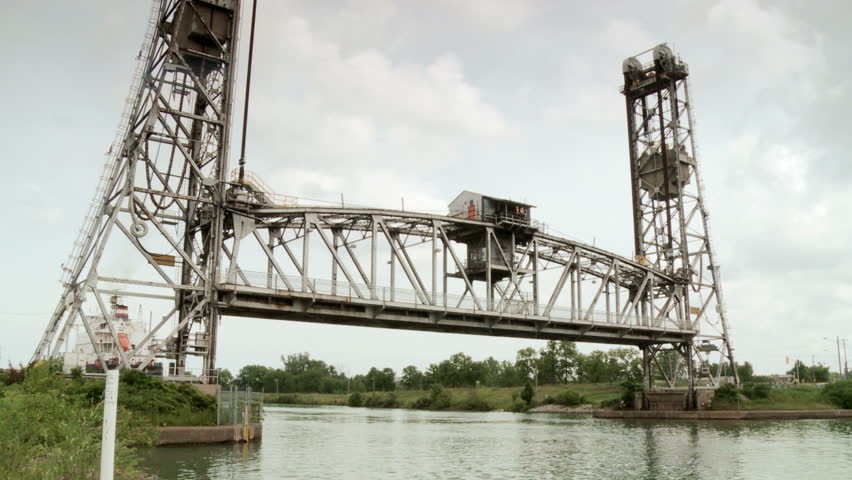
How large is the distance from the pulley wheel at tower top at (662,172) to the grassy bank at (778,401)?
20944mm

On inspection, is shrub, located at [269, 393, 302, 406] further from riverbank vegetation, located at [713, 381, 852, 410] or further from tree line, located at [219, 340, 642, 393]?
Result: riverbank vegetation, located at [713, 381, 852, 410]

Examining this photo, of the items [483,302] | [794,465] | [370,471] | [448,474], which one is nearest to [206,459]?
[370,471]

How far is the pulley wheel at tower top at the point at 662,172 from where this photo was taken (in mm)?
73438

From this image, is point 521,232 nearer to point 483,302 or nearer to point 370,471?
point 483,302

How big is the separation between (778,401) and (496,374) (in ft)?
375

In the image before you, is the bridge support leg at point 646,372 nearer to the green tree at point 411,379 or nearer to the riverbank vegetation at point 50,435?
the riverbank vegetation at point 50,435

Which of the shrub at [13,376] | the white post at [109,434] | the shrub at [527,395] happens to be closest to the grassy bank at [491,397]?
the shrub at [527,395]

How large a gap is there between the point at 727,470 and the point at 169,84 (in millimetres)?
37423

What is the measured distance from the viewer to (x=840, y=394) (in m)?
Result: 70.7

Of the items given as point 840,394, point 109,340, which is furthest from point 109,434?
point 840,394

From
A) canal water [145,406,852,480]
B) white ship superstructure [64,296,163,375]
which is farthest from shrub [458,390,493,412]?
white ship superstructure [64,296,163,375]

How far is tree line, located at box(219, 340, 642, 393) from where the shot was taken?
435ft

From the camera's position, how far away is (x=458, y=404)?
4845 inches

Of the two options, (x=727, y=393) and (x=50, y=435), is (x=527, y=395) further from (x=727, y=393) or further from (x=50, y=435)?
(x=50, y=435)
